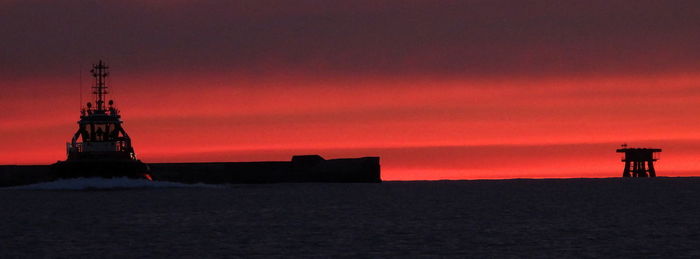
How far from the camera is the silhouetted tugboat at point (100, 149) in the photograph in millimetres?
141875

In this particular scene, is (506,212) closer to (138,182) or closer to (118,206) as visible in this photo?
(118,206)

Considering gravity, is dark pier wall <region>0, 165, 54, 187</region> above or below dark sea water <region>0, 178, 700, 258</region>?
above

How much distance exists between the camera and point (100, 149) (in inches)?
5664

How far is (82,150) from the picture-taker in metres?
144

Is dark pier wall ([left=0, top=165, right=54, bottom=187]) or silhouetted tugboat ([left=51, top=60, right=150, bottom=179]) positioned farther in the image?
dark pier wall ([left=0, top=165, right=54, bottom=187])

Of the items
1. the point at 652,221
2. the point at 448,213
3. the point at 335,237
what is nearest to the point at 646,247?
the point at 335,237

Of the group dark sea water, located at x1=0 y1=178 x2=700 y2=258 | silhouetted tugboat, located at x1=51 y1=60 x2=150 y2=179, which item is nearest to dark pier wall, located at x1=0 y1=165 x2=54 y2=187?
silhouetted tugboat, located at x1=51 y1=60 x2=150 y2=179

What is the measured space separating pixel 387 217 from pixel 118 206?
31683 mm

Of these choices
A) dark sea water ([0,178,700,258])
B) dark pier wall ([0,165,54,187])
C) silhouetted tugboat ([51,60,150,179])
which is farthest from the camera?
dark pier wall ([0,165,54,187])

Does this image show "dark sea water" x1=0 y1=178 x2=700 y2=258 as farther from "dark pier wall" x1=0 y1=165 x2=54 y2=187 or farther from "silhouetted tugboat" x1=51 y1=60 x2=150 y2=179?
"dark pier wall" x1=0 y1=165 x2=54 y2=187

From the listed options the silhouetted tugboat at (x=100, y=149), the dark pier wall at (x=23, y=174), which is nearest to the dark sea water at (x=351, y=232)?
the silhouetted tugboat at (x=100, y=149)

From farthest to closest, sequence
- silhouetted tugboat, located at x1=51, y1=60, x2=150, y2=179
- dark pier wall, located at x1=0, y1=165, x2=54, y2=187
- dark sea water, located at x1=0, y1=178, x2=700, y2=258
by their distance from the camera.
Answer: dark pier wall, located at x1=0, y1=165, x2=54, y2=187 → silhouetted tugboat, located at x1=51, y1=60, x2=150, y2=179 → dark sea water, located at x1=0, y1=178, x2=700, y2=258

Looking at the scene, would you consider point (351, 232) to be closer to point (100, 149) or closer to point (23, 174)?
point (100, 149)

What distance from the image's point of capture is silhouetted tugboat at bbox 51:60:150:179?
141875 millimetres
